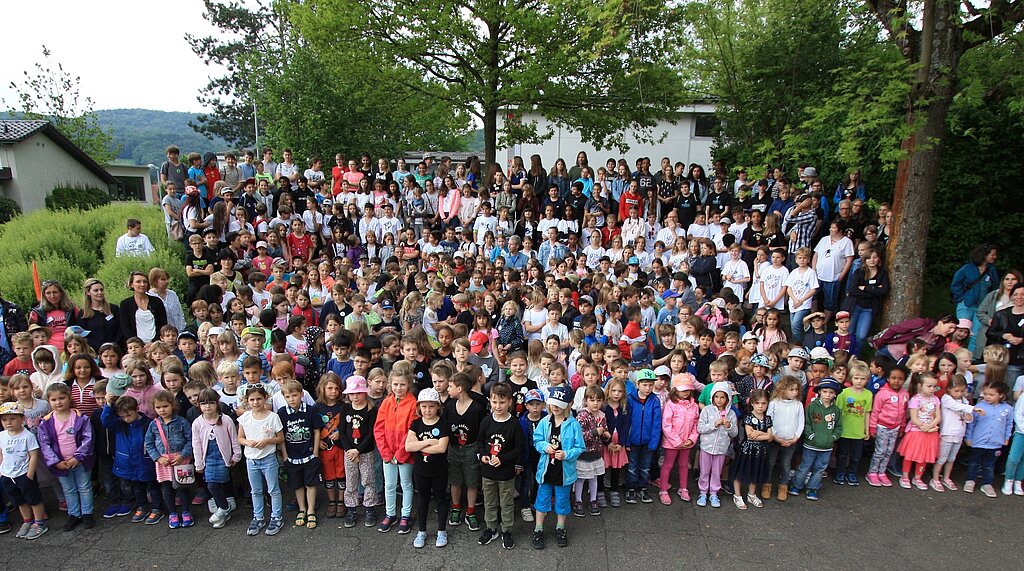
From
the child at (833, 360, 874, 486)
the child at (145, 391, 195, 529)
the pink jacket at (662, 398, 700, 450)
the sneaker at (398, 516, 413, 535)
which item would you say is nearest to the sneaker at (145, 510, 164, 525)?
the child at (145, 391, 195, 529)

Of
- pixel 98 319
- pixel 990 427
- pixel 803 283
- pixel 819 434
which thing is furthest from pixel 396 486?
pixel 803 283

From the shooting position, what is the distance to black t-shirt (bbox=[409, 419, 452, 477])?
16.7 ft

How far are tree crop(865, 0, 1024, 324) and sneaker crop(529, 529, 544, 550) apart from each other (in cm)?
653

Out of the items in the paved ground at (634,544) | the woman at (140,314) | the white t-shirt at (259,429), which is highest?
the woman at (140,314)

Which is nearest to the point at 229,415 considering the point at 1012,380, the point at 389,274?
the point at 389,274

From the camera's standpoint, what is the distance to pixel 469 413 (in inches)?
205

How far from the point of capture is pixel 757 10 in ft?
49.6

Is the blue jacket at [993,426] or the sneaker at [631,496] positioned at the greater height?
the blue jacket at [993,426]

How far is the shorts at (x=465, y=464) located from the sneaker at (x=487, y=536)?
0.41 m

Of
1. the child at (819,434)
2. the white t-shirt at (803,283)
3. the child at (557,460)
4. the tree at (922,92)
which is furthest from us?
the white t-shirt at (803,283)

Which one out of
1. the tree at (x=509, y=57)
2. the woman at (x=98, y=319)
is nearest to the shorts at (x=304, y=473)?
the woman at (x=98, y=319)

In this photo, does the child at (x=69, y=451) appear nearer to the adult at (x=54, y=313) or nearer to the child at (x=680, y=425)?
the adult at (x=54, y=313)

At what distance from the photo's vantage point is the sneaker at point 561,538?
202 inches

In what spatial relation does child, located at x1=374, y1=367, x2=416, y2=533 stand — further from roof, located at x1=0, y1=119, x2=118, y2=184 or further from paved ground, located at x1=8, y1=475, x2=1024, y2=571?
roof, located at x1=0, y1=119, x2=118, y2=184
